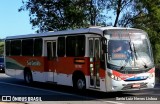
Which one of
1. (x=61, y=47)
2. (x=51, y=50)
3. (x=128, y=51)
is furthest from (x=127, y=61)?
(x=51, y=50)

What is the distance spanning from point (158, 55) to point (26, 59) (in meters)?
22.0

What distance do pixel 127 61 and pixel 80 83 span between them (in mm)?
Answer: 2852

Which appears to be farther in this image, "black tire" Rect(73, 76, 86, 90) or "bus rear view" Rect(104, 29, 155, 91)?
"black tire" Rect(73, 76, 86, 90)

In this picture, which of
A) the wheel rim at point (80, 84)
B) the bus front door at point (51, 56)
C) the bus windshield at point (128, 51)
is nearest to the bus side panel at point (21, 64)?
the bus front door at point (51, 56)

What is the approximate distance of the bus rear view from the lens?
15.9 metres

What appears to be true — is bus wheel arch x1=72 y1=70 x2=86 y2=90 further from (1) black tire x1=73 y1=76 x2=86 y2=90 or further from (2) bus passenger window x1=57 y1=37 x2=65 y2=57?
(2) bus passenger window x1=57 y1=37 x2=65 y2=57

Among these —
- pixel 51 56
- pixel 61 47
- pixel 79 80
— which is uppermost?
pixel 61 47

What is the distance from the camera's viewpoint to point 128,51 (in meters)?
16.3

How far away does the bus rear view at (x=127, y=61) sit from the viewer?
15851mm

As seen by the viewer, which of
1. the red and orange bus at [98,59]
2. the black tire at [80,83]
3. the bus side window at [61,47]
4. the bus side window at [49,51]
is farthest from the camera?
the bus side window at [49,51]

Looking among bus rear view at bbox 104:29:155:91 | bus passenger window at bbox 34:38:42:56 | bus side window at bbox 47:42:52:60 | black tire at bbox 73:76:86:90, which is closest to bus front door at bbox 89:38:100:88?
black tire at bbox 73:76:86:90

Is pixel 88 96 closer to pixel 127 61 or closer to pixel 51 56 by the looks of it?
pixel 127 61

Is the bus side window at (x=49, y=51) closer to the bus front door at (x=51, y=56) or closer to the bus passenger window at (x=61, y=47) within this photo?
the bus front door at (x=51, y=56)

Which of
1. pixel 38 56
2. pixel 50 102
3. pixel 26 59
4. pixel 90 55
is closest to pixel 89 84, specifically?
pixel 90 55
